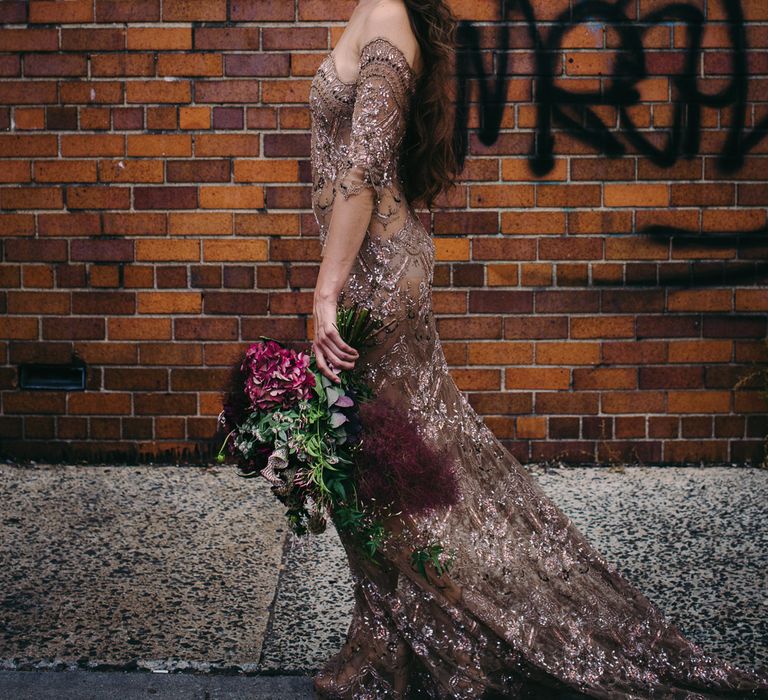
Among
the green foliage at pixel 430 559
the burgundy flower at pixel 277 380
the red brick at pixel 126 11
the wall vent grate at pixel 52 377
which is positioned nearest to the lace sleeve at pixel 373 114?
the burgundy flower at pixel 277 380

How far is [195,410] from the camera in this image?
4.86 m

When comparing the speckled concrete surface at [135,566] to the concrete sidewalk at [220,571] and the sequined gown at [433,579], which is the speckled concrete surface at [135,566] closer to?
the concrete sidewalk at [220,571]

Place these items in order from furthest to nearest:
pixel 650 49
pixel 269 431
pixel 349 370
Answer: pixel 650 49, pixel 349 370, pixel 269 431

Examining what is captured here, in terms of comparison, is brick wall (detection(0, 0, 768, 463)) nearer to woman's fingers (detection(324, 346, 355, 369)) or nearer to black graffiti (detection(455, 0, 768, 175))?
black graffiti (detection(455, 0, 768, 175))

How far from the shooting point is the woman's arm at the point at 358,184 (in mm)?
2494

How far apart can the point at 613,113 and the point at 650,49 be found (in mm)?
333

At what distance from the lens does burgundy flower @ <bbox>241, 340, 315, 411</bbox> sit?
94.2 inches

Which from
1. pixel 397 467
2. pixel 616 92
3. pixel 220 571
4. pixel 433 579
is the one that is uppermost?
pixel 616 92

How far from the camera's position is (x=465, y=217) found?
4750 mm

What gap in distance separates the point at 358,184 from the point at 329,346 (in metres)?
0.41

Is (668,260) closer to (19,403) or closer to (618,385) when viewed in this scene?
(618,385)

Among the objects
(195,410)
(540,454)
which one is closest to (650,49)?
(540,454)

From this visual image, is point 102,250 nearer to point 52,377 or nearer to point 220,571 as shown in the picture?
point 52,377

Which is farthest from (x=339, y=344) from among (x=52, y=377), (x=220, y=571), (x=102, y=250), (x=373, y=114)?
(x=52, y=377)
